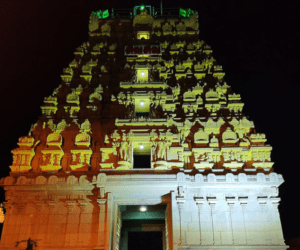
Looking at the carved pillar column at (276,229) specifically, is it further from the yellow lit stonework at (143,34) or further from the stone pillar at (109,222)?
the yellow lit stonework at (143,34)

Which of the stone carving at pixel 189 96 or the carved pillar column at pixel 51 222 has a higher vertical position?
the stone carving at pixel 189 96

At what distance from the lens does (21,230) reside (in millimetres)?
18078

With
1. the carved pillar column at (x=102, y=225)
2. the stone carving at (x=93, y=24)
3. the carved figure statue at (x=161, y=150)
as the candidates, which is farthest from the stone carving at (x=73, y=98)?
the stone carving at (x=93, y=24)

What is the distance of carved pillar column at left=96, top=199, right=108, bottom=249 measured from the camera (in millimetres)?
17419

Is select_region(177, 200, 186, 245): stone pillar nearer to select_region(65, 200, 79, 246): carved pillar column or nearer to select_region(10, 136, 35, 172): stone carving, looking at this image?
select_region(65, 200, 79, 246): carved pillar column

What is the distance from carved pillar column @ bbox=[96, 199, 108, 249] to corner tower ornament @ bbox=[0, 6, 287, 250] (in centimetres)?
5

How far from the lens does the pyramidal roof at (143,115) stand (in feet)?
65.8

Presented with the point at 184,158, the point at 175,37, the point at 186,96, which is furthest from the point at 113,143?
the point at 175,37

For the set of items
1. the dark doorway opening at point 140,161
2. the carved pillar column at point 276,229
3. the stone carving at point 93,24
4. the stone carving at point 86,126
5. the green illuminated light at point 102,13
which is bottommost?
the carved pillar column at point 276,229

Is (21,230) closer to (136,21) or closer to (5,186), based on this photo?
(5,186)

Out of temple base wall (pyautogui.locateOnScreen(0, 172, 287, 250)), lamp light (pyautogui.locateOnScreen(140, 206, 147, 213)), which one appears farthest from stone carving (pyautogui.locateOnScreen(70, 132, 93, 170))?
lamp light (pyautogui.locateOnScreen(140, 206, 147, 213))

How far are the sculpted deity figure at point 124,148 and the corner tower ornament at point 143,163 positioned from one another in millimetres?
63

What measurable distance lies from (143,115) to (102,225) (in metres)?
8.23

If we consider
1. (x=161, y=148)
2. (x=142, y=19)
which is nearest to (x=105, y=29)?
(x=142, y=19)
